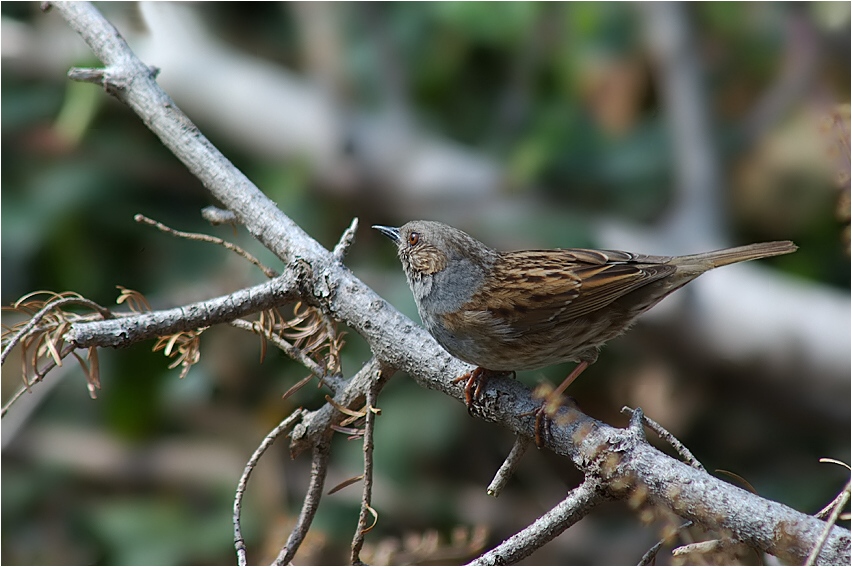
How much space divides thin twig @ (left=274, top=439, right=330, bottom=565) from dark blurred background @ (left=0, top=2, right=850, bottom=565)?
5.87 ft

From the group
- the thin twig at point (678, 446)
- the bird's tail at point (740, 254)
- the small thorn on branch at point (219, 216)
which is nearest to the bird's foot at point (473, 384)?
the thin twig at point (678, 446)

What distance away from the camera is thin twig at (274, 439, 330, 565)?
2000 mm

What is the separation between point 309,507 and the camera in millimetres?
2049

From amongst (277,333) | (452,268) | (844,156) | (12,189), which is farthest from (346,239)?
(12,189)

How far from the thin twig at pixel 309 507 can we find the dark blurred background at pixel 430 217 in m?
1.79

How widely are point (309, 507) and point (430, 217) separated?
10.3 ft

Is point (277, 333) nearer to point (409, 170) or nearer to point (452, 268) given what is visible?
point (452, 268)

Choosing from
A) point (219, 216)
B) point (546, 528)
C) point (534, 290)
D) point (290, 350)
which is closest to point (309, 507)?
point (290, 350)

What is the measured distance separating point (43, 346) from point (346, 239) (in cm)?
79

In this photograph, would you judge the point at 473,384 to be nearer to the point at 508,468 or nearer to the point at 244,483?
the point at 508,468

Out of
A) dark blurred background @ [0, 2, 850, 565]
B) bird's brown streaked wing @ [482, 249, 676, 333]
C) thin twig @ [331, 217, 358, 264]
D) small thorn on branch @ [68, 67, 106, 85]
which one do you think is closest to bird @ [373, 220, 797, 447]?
bird's brown streaked wing @ [482, 249, 676, 333]

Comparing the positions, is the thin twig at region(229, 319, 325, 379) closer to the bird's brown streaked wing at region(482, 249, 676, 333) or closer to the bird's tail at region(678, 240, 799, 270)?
the bird's brown streaked wing at region(482, 249, 676, 333)

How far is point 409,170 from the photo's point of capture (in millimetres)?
5086

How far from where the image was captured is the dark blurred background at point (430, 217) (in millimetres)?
4379
